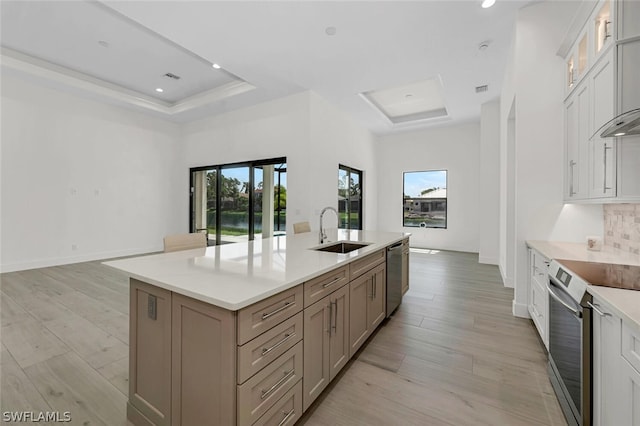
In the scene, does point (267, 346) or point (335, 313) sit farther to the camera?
point (335, 313)

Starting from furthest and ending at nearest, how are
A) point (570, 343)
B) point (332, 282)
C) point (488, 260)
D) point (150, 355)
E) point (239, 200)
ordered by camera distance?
point (239, 200), point (488, 260), point (332, 282), point (570, 343), point (150, 355)

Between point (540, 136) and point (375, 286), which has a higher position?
point (540, 136)

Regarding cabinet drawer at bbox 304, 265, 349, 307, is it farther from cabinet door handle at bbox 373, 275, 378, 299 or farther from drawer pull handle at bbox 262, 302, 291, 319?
cabinet door handle at bbox 373, 275, 378, 299

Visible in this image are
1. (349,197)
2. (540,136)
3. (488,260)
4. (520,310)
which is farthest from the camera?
(349,197)

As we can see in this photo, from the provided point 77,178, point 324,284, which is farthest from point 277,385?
point 77,178

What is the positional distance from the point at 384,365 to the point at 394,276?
1030mm

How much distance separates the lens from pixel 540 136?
9.40ft

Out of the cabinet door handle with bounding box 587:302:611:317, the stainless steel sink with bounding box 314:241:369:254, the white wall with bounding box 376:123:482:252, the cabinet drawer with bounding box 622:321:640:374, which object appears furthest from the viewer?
the white wall with bounding box 376:123:482:252

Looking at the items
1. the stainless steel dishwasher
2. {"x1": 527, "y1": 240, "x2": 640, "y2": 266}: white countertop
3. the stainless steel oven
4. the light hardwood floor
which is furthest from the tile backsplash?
the stainless steel dishwasher

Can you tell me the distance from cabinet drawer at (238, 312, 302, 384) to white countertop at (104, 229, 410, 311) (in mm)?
203

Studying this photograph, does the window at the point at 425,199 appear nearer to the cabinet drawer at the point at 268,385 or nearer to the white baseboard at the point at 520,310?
the white baseboard at the point at 520,310

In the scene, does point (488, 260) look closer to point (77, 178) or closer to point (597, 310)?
point (597, 310)

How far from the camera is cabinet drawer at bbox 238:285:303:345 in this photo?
1.12m

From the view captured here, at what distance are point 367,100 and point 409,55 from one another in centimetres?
174
